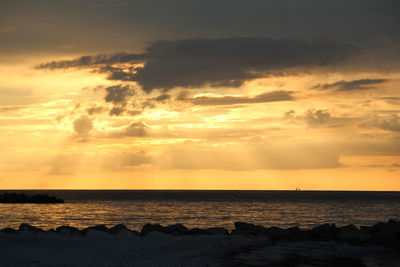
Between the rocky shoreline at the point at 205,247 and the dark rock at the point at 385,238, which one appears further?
the dark rock at the point at 385,238

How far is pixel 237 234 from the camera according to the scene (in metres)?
30.5

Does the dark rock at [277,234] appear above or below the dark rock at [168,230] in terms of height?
below

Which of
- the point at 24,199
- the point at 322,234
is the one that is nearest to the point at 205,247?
the point at 322,234

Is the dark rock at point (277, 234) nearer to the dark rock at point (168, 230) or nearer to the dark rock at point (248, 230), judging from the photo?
the dark rock at point (248, 230)

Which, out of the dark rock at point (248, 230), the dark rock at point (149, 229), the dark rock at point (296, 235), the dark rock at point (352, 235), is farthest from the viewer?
the dark rock at point (149, 229)

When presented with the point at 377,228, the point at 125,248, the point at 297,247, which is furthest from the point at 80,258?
the point at 377,228

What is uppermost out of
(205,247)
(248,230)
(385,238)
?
(248,230)

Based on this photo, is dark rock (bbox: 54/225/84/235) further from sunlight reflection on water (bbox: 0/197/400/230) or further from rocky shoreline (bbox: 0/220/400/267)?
sunlight reflection on water (bbox: 0/197/400/230)

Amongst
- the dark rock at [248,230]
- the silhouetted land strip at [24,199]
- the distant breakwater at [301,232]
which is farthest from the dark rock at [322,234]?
the silhouetted land strip at [24,199]

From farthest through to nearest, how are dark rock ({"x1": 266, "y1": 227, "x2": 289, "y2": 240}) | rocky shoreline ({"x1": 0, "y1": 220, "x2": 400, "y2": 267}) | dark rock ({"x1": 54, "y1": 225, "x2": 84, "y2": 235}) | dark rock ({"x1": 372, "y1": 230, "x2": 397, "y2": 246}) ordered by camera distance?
1. dark rock ({"x1": 266, "y1": 227, "x2": 289, "y2": 240})
2. dark rock ({"x1": 54, "y1": 225, "x2": 84, "y2": 235})
3. dark rock ({"x1": 372, "y1": 230, "x2": 397, "y2": 246})
4. rocky shoreline ({"x1": 0, "y1": 220, "x2": 400, "y2": 267})

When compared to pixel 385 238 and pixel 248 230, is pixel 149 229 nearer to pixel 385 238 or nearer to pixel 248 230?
pixel 248 230

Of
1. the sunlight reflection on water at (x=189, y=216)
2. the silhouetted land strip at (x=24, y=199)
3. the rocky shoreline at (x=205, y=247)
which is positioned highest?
the silhouetted land strip at (x=24, y=199)

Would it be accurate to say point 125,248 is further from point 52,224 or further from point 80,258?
point 52,224

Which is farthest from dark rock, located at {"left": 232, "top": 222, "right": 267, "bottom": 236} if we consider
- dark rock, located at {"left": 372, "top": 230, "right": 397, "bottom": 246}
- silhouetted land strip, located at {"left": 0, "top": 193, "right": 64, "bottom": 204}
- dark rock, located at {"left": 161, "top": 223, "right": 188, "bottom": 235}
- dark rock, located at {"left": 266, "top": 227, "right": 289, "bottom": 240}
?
silhouetted land strip, located at {"left": 0, "top": 193, "right": 64, "bottom": 204}
